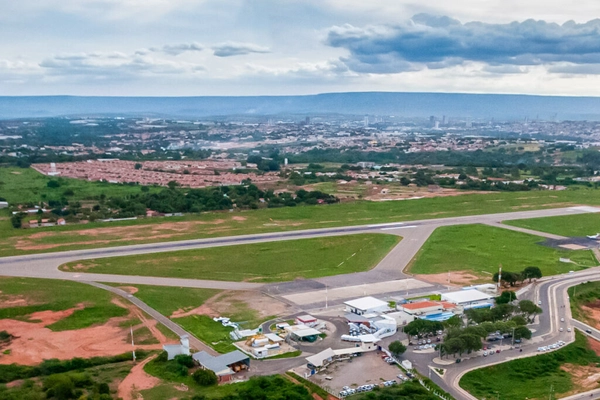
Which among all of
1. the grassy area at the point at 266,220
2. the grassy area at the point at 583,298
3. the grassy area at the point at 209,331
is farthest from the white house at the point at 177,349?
the grassy area at the point at 266,220

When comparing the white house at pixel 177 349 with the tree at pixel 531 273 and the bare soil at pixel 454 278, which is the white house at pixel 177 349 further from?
the tree at pixel 531 273

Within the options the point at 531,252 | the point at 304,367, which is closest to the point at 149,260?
the point at 304,367

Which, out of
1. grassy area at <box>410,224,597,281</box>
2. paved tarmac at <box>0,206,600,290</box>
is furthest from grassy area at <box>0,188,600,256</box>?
grassy area at <box>410,224,597,281</box>

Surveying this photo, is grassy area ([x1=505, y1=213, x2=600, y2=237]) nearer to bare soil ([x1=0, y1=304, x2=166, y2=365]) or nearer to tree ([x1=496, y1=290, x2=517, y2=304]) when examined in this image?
tree ([x1=496, y1=290, x2=517, y2=304])

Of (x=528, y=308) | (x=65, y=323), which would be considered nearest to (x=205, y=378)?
(x=65, y=323)

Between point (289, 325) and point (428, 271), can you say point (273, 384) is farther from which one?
point (428, 271)
